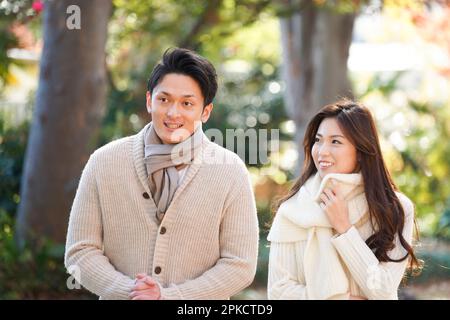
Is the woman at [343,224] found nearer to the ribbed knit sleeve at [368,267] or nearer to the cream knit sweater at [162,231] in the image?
the ribbed knit sleeve at [368,267]

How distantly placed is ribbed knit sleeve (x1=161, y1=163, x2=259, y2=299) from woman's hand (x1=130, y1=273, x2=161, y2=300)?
6cm

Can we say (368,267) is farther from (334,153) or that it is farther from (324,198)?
(334,153)

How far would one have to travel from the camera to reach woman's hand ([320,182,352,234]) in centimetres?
336

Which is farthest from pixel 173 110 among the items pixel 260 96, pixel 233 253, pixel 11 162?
pixel 260 96

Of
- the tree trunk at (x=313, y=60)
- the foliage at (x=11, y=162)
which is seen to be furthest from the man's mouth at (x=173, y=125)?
the tree trunk at (x=313, y=60)

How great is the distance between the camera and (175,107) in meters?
3.45

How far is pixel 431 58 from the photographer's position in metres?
14.0

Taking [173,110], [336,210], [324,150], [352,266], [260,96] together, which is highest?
[260,96]

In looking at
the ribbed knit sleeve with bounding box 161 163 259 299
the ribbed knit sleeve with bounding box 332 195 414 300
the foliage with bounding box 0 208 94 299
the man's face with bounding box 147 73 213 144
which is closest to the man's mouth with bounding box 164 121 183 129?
the man's face with bounding box 147 73 213 144

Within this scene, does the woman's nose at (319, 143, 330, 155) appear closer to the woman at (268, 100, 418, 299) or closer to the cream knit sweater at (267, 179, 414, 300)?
the woman at (268, 100, 418, 299)

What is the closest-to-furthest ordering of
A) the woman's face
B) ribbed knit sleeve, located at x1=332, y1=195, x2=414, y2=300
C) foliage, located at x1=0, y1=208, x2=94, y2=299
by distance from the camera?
ribbed knit sleeve, located at x1=332, y1=195, x2=414, y2=300 → the woman's face → foliage, located at x1=0, y1=208, x2=94, y2=299

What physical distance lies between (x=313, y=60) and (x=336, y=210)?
6605 millimetres
